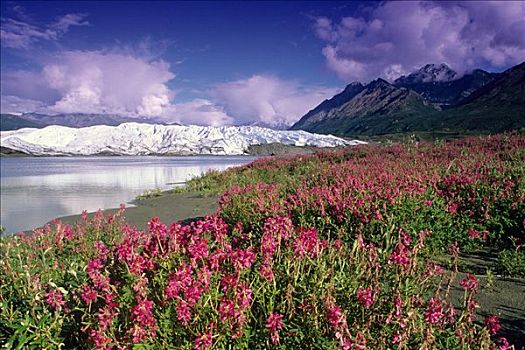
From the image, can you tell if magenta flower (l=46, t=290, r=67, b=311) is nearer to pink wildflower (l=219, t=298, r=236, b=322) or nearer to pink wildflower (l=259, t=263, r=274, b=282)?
pink wildflower (l=219, t=298, r=236, b=322)

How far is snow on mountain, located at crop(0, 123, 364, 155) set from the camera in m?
91.3

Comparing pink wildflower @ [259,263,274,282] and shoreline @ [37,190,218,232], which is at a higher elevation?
pink wildflower @ [259,263,274,282]

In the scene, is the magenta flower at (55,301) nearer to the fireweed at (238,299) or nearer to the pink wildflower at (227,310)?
the fireweed at (238,299)

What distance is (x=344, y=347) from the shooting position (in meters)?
2.44

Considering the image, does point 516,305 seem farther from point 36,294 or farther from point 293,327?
point 36,294

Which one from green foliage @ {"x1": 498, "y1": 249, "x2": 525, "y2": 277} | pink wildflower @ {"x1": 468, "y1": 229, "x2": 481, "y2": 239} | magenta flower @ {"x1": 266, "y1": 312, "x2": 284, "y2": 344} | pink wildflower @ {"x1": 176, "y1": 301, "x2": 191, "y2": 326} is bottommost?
green foliage @ {"x1": 498, "y1": 249, "x2": 525, "y2": 277}

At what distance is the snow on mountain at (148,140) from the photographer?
91.3m

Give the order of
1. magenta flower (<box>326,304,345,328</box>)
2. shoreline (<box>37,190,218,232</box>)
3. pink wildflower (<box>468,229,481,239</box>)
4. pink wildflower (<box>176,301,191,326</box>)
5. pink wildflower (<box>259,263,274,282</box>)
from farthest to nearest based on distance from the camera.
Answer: shoreline (<box>37,190,218,232</box>)
pink wildflower (<box>468,229,481,239</box>)
pink wildflower (<box>259,263,274,282</box>)
pink wildflower (<box>176,301,191,326</box>)
magenta flower (<box>326,304,345,328</box>)

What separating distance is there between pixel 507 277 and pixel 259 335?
14.1 ft

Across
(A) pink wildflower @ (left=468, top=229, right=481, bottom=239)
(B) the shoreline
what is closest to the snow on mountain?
(B) the shoreline

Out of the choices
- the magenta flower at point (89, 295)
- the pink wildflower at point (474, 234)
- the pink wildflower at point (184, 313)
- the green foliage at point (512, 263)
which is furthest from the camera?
the pink wildflower at point (474, 234)

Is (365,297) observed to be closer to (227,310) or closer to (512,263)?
(227,310)

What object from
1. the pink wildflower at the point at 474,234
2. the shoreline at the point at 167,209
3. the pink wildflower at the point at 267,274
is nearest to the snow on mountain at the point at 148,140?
the shoreline at the point at 167,209

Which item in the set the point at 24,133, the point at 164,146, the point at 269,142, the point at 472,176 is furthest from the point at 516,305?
the point at 24,133
